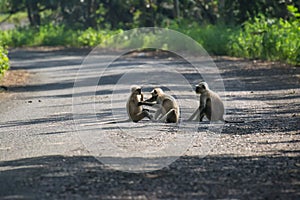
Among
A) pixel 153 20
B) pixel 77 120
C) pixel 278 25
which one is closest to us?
pixel 77 120

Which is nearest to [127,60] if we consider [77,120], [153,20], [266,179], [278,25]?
[278,25]

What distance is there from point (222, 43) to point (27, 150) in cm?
2462

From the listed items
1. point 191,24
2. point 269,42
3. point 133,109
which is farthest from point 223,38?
point 133,109

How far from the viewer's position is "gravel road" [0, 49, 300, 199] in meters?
8.99

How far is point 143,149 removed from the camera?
11.8m

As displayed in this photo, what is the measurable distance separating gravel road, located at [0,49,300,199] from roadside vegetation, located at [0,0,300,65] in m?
8.73

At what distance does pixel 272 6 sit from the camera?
133ft

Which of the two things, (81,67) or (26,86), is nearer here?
(26,86)

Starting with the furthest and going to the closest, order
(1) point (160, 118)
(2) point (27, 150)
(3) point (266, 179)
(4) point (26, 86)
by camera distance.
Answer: (4) point (26, 86) < (1) point (160, 118) < (2) point (27, 150) < (3) point (266, 179)

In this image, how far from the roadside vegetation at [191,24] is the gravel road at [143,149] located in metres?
8.73

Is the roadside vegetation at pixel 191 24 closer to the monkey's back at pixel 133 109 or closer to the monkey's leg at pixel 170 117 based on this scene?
the monkey's back at pixel 133 109

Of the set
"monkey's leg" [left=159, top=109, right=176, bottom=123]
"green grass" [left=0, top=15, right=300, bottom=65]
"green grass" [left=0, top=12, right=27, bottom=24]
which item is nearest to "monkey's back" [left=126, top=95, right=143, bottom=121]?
"monkey's leg" [left=159, top=109, right=176, bottom=123]

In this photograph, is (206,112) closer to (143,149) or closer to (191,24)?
(143,149)

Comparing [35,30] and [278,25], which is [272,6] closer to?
[278,25]
